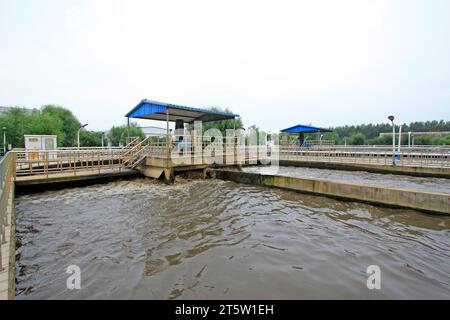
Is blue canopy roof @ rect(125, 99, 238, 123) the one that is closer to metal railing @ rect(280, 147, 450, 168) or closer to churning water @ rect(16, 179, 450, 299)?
churning water @ rect(16, 179, 450, 299)

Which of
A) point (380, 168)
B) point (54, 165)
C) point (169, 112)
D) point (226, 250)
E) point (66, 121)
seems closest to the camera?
point (226, 250)

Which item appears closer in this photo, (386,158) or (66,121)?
(386,158)

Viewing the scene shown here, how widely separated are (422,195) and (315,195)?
11.0 feet

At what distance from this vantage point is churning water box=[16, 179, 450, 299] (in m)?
3.42

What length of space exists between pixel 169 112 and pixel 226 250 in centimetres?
1107

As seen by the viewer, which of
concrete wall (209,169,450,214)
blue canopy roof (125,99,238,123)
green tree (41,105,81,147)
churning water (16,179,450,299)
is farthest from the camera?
green tree (41,105,81,147)

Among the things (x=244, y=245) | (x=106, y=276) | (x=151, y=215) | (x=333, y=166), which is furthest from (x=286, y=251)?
(x=333, y=166)

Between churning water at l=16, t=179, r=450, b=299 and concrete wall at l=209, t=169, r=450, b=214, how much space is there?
0.32 meters

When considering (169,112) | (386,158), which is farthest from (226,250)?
(386,158)

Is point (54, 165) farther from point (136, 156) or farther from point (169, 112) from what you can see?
point (169, 112)

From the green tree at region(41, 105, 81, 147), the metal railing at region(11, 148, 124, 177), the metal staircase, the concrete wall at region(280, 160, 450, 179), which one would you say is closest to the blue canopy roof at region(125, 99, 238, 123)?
the metal staircase

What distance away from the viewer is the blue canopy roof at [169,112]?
1234 cm

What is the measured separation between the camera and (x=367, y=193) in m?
8.03
